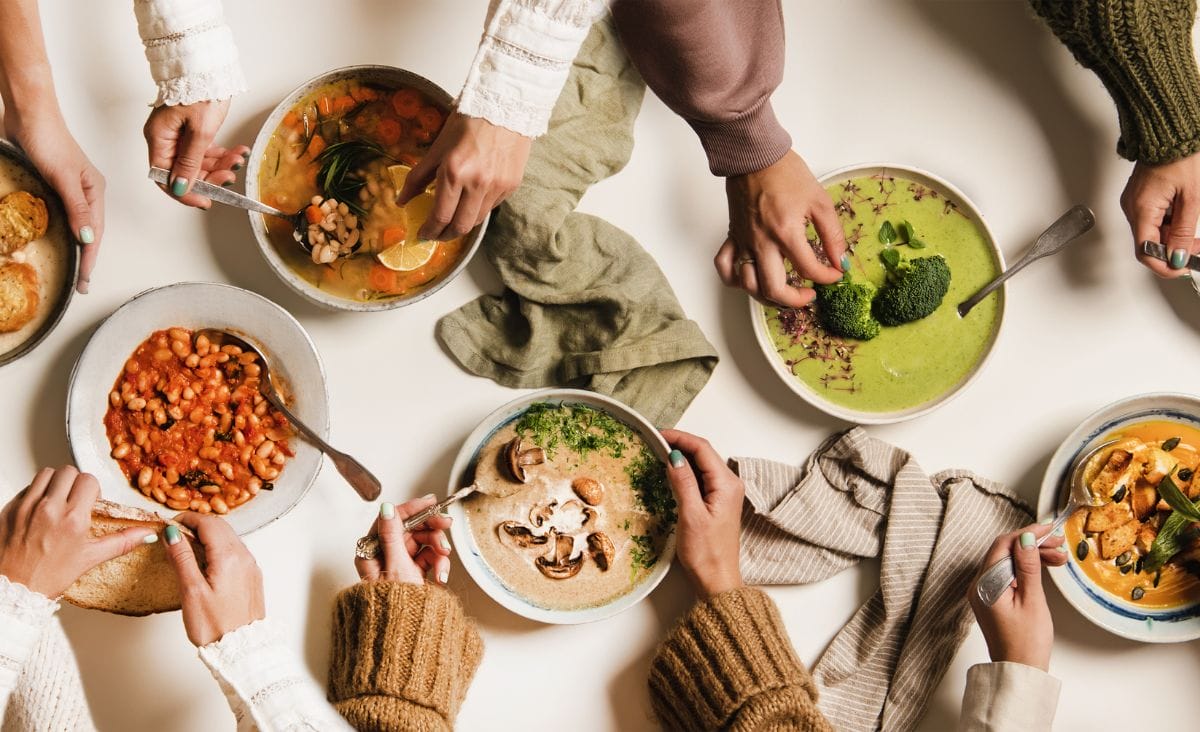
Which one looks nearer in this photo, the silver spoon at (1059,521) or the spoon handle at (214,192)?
the spoon handle at (214,192)

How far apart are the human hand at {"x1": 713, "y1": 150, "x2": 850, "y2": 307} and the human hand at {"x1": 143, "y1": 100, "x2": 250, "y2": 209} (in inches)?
40.5

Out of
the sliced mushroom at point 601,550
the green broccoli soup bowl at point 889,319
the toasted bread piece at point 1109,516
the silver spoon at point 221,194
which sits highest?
the silver spoon at point 221,194

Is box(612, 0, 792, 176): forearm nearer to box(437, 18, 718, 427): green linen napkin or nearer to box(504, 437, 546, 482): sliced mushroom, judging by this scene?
box(437, 18, 718, 427): green linen napkin

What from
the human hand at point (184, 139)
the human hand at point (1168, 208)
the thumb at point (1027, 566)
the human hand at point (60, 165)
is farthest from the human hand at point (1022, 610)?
the human hand at point (60, 165)

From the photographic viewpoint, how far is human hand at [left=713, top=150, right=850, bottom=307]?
184 centimetres

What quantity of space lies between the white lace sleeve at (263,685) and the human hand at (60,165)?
2.52ft

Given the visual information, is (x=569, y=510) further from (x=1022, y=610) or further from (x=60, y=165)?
(x=60, y=165)

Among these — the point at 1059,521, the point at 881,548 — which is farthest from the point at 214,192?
the point at 1059,521

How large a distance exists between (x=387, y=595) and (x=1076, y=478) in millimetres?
1437

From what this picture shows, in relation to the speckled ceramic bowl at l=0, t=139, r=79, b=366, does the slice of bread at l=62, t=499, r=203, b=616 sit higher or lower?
lower

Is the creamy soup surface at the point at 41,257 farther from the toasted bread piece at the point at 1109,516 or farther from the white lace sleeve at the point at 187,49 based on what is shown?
the toasted bread piece at the point at 1109,516

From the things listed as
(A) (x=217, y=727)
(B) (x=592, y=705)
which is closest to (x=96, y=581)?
(A) (x=217, y=727)

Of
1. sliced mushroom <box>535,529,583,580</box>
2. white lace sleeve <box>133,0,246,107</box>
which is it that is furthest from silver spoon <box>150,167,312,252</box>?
sliced mushroom <box>535,529,583,580</box>

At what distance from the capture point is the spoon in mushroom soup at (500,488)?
1.88 metres
